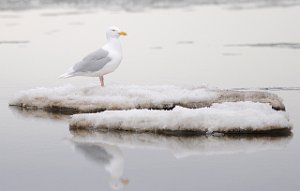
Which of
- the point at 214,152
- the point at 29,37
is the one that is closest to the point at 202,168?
the point at 214,152

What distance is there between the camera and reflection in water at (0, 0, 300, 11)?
3147 centimetres

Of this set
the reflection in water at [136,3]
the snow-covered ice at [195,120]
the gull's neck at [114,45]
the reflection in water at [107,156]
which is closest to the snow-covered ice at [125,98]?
the gull's neck at [114,45]

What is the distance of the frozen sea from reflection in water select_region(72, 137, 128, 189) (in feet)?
0.04

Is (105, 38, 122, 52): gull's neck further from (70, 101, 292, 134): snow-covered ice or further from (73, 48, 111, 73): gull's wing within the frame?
(70, 101, 292, 134): snow-covered ice

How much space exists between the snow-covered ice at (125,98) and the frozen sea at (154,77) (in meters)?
0.32

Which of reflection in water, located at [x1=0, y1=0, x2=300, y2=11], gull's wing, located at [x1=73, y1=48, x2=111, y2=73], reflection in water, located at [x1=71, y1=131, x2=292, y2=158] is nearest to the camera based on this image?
reflection in water, located at [x1=71, y1=131, x2=292, y2=158]

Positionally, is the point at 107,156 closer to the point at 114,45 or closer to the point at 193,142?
the point at 193,142

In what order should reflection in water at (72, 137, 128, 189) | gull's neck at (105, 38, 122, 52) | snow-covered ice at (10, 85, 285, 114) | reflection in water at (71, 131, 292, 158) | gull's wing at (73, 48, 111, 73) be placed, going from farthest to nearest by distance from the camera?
gull's neck at (105, 38, 122, 52), gull's wing at (73, 48, 111, 73), snow-covered ice at (10, 85, 285, 114), reflection in water at (71, 131, 292, 158), reflection in water at (72, 137, 128, 189)

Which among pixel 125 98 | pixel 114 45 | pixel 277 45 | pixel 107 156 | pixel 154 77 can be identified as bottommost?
pixel 107 156

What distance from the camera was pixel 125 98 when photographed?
1028 centimetres

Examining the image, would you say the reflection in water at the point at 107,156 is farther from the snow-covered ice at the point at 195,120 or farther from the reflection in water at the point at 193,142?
the snow-covered ice at the point at 195,120

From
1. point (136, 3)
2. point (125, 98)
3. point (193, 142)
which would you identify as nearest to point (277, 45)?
point (125, 98)

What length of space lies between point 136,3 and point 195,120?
25942 mm

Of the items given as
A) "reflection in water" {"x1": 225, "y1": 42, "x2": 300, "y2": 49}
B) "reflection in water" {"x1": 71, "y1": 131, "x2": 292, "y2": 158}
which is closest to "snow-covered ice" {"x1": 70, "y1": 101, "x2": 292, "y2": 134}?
"reflection in water" {"x1": 71, "y1": 131, "x2": 292, "y2": 158}
